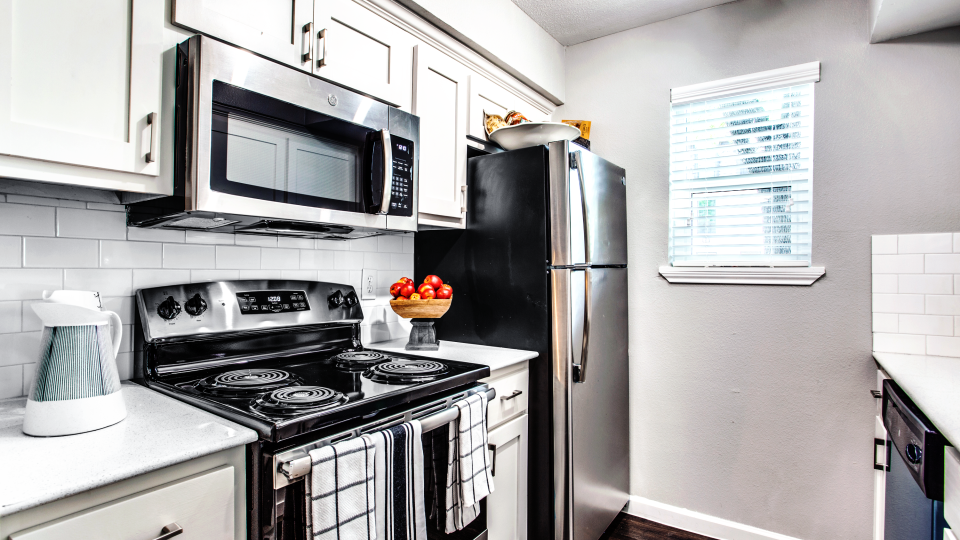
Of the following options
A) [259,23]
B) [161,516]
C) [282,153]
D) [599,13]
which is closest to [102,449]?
[161,516]

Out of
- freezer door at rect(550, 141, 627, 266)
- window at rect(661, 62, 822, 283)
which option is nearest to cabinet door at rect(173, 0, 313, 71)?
freezer door at rect(550, 141, 627, 266)

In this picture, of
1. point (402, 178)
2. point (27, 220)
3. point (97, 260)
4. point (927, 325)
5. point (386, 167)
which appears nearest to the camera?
point (27, 220)

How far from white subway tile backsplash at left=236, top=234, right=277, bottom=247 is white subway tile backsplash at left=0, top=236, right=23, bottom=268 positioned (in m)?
0.52

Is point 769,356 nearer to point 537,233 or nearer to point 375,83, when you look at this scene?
point 537,233

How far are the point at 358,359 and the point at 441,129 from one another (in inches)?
36.2

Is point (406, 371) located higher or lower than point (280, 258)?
lower

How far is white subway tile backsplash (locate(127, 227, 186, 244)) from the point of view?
137 centimetres

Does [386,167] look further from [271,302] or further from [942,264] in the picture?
[942,264]

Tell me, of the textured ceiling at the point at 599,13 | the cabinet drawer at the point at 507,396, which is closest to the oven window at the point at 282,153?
the cabinet drawer at the point at 507,396

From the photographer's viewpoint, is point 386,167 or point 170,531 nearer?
point 170,531

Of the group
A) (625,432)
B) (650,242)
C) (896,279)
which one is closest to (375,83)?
(650,242)

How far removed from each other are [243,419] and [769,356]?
6.90 ft

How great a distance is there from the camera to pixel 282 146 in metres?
1.32

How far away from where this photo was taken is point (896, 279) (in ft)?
6.23
